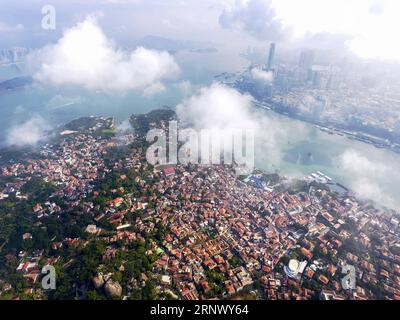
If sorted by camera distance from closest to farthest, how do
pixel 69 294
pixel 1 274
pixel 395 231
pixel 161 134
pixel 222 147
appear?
pixel 69 294, pixel 1 274, pixel 395 231, pixel 222 147, pixel 161 134

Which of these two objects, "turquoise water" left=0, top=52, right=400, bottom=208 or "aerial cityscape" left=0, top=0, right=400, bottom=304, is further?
"turquoise water" left=0, top=52, right=400, bottom=208

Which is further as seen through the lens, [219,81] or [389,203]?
[219,81]

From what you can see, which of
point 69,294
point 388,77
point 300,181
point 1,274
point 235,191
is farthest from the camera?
point 388,77

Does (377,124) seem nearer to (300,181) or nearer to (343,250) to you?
(300,181)

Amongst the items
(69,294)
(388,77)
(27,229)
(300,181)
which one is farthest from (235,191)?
(388,77)

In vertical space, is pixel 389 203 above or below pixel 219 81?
below

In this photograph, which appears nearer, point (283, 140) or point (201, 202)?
point (201, 202)

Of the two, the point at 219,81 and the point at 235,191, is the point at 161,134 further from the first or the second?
the point at 219,81

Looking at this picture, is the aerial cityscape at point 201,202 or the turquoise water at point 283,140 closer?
the aerial cityscape at point 201,202
